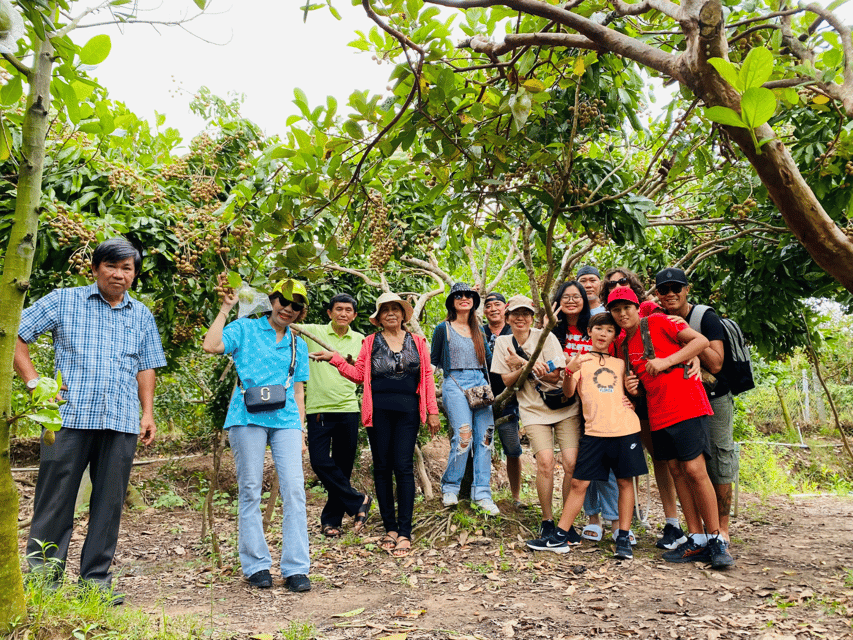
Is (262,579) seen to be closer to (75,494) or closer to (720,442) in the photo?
(75,494)

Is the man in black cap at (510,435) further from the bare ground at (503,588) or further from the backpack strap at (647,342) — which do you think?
the backpack strap at (647,342)

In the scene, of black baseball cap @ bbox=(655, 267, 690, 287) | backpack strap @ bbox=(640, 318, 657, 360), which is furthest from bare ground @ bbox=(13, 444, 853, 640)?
black baseball cap @ bbox=(655, 267, 690, 287)

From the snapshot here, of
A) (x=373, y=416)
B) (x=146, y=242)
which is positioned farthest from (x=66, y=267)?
(x=373, y=416)

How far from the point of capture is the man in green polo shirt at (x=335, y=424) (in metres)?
5.14

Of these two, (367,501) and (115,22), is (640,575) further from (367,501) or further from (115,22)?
(115,22)

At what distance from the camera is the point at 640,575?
377cm

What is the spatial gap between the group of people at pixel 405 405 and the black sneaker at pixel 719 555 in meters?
0.01

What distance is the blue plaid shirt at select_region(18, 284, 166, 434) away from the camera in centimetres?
312

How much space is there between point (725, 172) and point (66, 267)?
452 cm

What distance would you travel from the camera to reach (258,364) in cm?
380

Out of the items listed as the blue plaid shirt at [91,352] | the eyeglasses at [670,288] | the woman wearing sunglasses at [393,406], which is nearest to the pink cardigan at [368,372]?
the woman wearing sunglasses at [393,406]

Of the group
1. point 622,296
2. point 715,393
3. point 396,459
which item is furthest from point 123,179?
point 715,393

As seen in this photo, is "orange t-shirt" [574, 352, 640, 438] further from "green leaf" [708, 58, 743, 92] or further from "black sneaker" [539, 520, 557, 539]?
"green leaf" [708, 58, 743, 92]

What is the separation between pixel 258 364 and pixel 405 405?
1.22m
